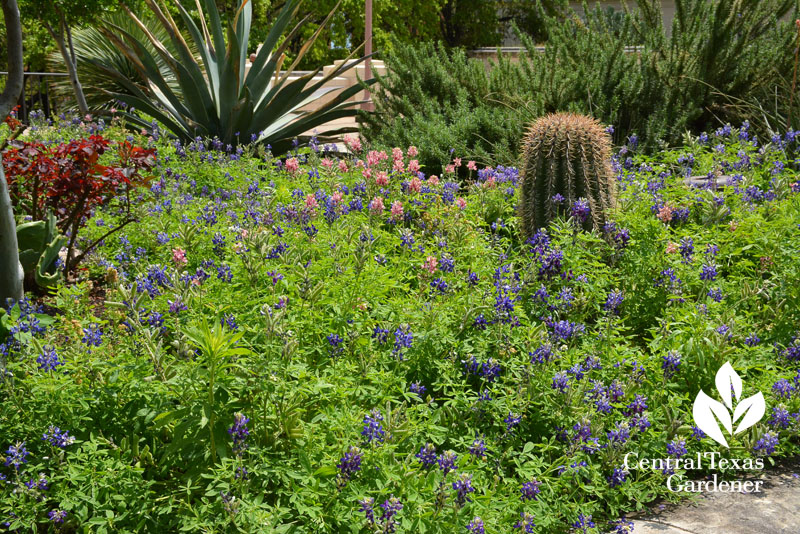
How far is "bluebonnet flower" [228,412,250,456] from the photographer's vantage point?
234cm

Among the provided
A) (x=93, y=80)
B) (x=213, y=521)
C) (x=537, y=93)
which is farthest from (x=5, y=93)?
(x=93, y=80)

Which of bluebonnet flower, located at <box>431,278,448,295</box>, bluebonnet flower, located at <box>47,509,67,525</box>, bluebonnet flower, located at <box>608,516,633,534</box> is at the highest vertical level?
bluebonnet flower, located at <box>431,278,448,295</box>

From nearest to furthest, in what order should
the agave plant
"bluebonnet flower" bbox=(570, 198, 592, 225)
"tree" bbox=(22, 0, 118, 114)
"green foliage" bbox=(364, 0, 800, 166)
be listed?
"bluebonnet flower" bbox=(570, 198, 592, 225)
"green foliage" bbox=(364, 0, 800, 166)
the agave plant
"tree" bbox=(22, 0, 118, 114)

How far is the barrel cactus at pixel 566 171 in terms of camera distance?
15.4ft

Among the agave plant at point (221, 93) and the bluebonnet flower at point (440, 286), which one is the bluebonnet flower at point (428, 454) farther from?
the agave plant at point (221, 93)

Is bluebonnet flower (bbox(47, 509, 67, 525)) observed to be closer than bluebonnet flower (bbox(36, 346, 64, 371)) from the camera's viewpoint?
Yes

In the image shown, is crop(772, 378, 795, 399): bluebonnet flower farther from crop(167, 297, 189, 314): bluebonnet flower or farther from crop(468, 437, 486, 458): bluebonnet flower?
crop(167, 297, 189, 314): bluebonnet flower

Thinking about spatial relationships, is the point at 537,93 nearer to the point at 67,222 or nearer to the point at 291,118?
the point at 291,118

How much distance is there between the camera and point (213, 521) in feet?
7.76

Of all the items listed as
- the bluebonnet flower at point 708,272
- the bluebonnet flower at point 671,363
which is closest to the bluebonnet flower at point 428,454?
the bluebonnet flower at point 671,363

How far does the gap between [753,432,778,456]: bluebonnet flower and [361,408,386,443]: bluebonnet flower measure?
1.49 meters

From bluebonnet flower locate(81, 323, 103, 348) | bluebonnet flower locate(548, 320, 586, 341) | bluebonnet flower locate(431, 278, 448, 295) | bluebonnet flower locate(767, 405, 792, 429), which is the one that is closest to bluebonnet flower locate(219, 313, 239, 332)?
bluebonnet flower locate(81, 323, 103, 348)

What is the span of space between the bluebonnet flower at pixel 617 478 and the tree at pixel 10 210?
3.06 meters

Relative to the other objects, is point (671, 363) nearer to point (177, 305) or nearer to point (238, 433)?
point (238, 433)
